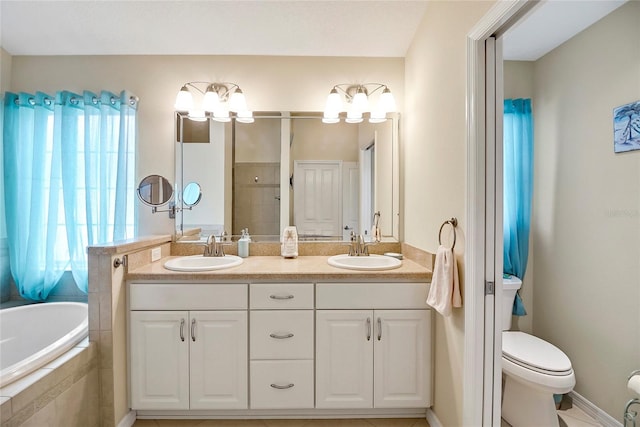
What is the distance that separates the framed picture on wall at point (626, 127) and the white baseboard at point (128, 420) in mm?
2787

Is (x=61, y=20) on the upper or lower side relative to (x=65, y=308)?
upper

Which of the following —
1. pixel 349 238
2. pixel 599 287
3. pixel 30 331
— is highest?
pixel 349 238

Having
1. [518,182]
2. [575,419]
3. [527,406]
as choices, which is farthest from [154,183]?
[575,419]

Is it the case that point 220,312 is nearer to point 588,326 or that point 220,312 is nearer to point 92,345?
point 92,345

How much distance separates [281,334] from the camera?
5.55 feet

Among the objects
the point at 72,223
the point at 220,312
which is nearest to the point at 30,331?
the point at 72,223

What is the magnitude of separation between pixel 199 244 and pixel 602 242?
2.37 meters

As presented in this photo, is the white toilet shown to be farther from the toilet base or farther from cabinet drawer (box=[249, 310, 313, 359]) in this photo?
cabinet drawer (box=[249, 310, 313, 359])

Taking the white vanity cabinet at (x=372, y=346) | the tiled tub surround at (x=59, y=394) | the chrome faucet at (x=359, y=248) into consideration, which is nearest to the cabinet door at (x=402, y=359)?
the white vanity cabinet at (x=372, y=346)

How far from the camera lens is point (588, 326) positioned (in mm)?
1570

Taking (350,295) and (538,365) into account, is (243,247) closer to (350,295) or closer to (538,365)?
(350,295)

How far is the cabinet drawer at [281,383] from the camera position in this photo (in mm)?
1692

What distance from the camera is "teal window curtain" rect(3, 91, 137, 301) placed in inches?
84.1

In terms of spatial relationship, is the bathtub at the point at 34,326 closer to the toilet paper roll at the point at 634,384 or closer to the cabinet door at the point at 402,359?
the cabinet door at the point at 402,359
